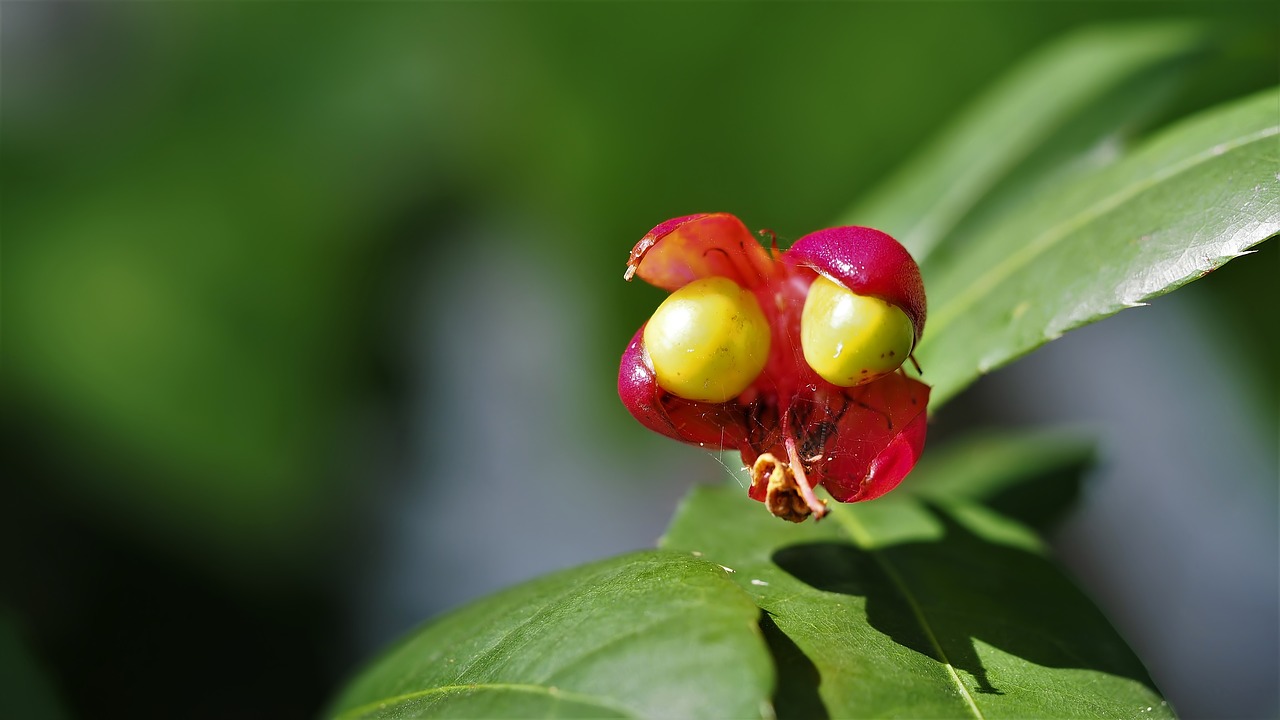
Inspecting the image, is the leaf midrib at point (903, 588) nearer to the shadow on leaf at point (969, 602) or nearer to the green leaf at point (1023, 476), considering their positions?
the shadow on leaf at point (969, 602)

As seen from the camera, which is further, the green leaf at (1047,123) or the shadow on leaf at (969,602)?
the green leaf at (1047,123)

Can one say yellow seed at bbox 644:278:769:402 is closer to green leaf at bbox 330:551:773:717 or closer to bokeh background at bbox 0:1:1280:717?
green leaf at bbox 330:551:773:717

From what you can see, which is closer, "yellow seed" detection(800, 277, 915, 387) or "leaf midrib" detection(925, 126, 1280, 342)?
"yellow seed" detection(800, 277, 915, 387)

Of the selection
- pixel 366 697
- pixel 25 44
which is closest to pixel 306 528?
pixel 25 44

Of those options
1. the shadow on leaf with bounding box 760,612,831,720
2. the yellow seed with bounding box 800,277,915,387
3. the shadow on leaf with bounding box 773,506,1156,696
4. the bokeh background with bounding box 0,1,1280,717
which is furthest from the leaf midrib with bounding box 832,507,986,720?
the bokeh background with bounding box 0,1,1280,717

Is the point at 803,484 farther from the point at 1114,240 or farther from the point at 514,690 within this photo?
the point at 1114,240

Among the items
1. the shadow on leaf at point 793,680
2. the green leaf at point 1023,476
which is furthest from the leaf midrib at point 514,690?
the green leaf at point 1023,476
